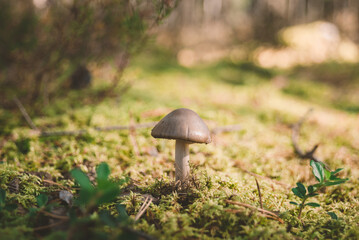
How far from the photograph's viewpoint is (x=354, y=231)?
153 cm

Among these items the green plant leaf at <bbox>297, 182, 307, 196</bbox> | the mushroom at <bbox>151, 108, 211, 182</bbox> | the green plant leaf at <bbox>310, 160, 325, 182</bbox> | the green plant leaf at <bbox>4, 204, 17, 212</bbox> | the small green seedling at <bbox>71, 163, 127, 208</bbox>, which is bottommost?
the green plant leaf at <bbox>297, 182, 307, 196</bbox>

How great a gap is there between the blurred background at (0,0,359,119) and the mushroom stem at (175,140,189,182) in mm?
1690

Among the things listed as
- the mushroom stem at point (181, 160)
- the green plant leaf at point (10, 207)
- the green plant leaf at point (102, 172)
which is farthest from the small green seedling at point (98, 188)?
the mushroom stem at point (181, 160)

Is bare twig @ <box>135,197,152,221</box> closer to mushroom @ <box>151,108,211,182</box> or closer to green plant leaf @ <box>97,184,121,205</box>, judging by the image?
green plant leaf @ <box>97,184,121,205</box>

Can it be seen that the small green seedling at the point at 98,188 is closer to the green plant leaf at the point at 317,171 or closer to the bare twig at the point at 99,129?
the green plant leaf at the point at 317,171

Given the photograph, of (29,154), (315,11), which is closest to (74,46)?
(29,154)

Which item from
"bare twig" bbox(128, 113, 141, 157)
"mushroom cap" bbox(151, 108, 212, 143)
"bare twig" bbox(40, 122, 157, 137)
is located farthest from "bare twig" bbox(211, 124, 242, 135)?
"mushroom cap" bbox(151, 108, 212, 143)

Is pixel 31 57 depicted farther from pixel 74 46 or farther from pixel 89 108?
pixel 89 108

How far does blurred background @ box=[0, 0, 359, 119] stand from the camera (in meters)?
3.32

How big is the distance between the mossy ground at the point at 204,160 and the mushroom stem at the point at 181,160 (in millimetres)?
83

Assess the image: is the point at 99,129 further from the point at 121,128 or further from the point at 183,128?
the point at 183,128

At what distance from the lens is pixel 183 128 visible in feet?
5.23

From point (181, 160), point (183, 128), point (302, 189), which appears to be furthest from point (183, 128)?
point (302, 189)

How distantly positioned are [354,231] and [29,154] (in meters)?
3.05
